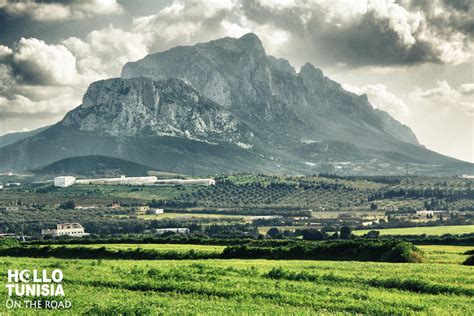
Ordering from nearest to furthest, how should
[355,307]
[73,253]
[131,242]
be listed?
[355,307] < [73,253] < [131,242]

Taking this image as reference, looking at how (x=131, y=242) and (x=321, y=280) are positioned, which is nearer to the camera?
(x=321, y=280)

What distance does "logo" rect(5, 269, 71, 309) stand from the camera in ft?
138

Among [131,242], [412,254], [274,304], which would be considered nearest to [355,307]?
[274,304]

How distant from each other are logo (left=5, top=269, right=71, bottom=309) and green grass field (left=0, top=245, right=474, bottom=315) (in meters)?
0.84

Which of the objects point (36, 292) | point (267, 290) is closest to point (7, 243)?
point (36, 292)

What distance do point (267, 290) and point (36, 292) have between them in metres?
16.4

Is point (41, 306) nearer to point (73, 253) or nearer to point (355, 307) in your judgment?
point (355, 307)

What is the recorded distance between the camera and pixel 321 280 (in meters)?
52.0

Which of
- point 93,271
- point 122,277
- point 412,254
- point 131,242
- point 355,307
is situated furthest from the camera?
point 131,242

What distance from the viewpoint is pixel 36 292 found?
46.3 metres

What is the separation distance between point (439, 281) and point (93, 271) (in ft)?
98.5

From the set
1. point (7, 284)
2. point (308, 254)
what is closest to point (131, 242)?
point (308, 254)

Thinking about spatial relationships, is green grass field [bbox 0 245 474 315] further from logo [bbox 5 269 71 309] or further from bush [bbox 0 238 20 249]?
bush [bbox 0 238 20 249]

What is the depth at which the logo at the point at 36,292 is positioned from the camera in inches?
1654
